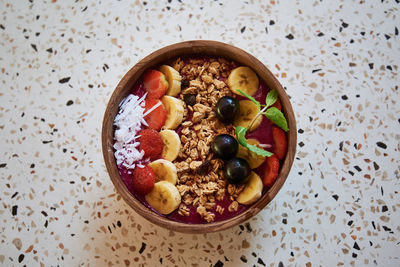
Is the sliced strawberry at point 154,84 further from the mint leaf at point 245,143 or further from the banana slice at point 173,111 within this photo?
the mint leaf at point 245,143

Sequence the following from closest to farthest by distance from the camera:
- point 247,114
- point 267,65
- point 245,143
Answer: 1. point 245,143
2. point 247,114
3. point 267,65

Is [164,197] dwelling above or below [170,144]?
below

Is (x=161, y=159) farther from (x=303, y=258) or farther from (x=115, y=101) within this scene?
(x=303, y=258)

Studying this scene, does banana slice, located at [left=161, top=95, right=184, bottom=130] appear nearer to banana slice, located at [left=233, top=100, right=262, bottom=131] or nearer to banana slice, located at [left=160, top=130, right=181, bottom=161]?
banana slice, located at [left=160, top=130, right=181, bottom=161]

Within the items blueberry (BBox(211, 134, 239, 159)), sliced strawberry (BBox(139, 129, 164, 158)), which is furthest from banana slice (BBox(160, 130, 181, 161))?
blueberry (BBox(211, 134, 239, 159))

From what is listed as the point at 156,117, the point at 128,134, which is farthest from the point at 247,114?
the point at 128,134

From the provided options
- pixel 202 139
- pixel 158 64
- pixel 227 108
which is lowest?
pixel 202 139

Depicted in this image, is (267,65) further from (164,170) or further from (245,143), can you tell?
(164,170)
